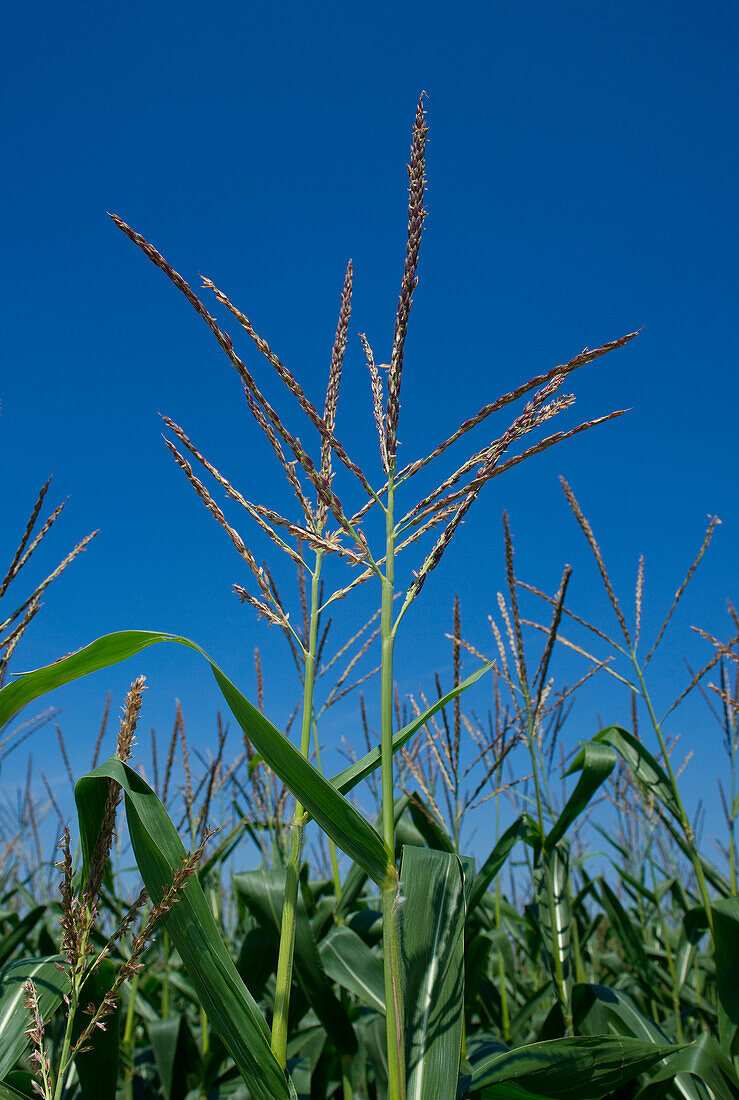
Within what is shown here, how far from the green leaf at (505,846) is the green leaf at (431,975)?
42.8 inches

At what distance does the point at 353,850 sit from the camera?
1149 mm

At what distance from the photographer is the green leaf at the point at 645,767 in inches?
99.3

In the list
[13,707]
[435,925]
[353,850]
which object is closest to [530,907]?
[435,925]

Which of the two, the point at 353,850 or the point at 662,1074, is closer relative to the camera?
the point at 353,850

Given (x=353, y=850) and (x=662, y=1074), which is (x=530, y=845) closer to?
(x=662, y=1074)

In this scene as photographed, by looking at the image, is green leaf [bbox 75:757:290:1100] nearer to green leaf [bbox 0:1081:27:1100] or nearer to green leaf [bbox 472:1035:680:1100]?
green leaf [bbox 0:1081:27:1100]

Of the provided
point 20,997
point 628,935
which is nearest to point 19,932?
point 20,997

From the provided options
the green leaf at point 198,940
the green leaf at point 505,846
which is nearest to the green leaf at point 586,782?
the green leaf at point 505,846

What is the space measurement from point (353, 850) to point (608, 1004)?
1.67 m

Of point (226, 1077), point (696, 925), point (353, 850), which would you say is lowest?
point (226, 1077)

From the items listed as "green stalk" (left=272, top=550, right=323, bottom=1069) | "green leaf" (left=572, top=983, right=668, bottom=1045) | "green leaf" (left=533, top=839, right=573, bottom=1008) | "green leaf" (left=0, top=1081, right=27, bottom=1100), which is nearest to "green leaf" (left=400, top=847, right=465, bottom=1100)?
"green stalk" (left=272, top=550, right=323, bottom=1069)

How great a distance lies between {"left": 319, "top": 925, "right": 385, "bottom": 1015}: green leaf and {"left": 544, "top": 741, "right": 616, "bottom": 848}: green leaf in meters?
0.69

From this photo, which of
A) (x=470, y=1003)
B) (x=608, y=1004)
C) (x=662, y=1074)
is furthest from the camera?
(x=470, y=1003)

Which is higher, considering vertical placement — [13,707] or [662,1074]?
[13,707]
